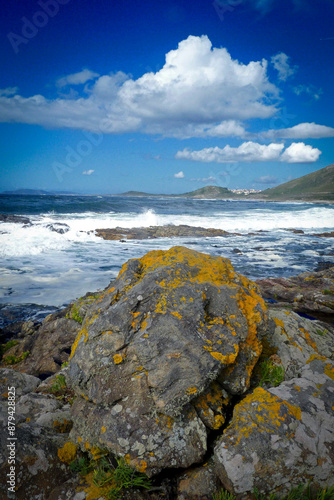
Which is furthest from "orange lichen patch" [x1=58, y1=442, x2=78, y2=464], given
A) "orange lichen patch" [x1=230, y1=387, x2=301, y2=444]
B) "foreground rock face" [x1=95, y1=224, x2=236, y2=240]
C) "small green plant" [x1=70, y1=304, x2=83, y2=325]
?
"foreground rock face" [x1=95, y1=224, x2=236, y2=240]

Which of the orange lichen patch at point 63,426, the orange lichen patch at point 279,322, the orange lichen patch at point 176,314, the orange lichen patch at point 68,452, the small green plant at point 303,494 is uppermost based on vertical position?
the orange lichen patch at point 176,314

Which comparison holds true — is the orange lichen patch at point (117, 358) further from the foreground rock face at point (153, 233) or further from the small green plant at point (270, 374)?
the foreground rock face at point (153, 233)

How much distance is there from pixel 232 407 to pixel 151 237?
87.7ft

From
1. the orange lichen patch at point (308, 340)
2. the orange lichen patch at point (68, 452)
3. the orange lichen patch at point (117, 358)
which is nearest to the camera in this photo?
the orange lichen patch at point (68, 452)

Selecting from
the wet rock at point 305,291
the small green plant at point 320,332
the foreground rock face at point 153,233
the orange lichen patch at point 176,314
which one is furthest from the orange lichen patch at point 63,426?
the foreground rock face at point 153,233

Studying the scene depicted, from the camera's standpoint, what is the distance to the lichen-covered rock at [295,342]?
4180 millimetres

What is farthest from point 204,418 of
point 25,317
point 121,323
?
point 25,317

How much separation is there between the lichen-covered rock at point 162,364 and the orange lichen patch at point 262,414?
0.33 m

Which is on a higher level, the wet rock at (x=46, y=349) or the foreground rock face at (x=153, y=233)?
the foreground rock face at (x=153, y=233)

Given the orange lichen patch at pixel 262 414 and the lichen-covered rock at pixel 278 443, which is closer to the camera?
the lichen-covered rock at pixel 278 443

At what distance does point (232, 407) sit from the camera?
11.6 ft

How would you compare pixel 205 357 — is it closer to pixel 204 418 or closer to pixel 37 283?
pixel 204 418

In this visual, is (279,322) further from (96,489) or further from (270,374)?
(96,489)

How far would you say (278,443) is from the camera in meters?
2.83
